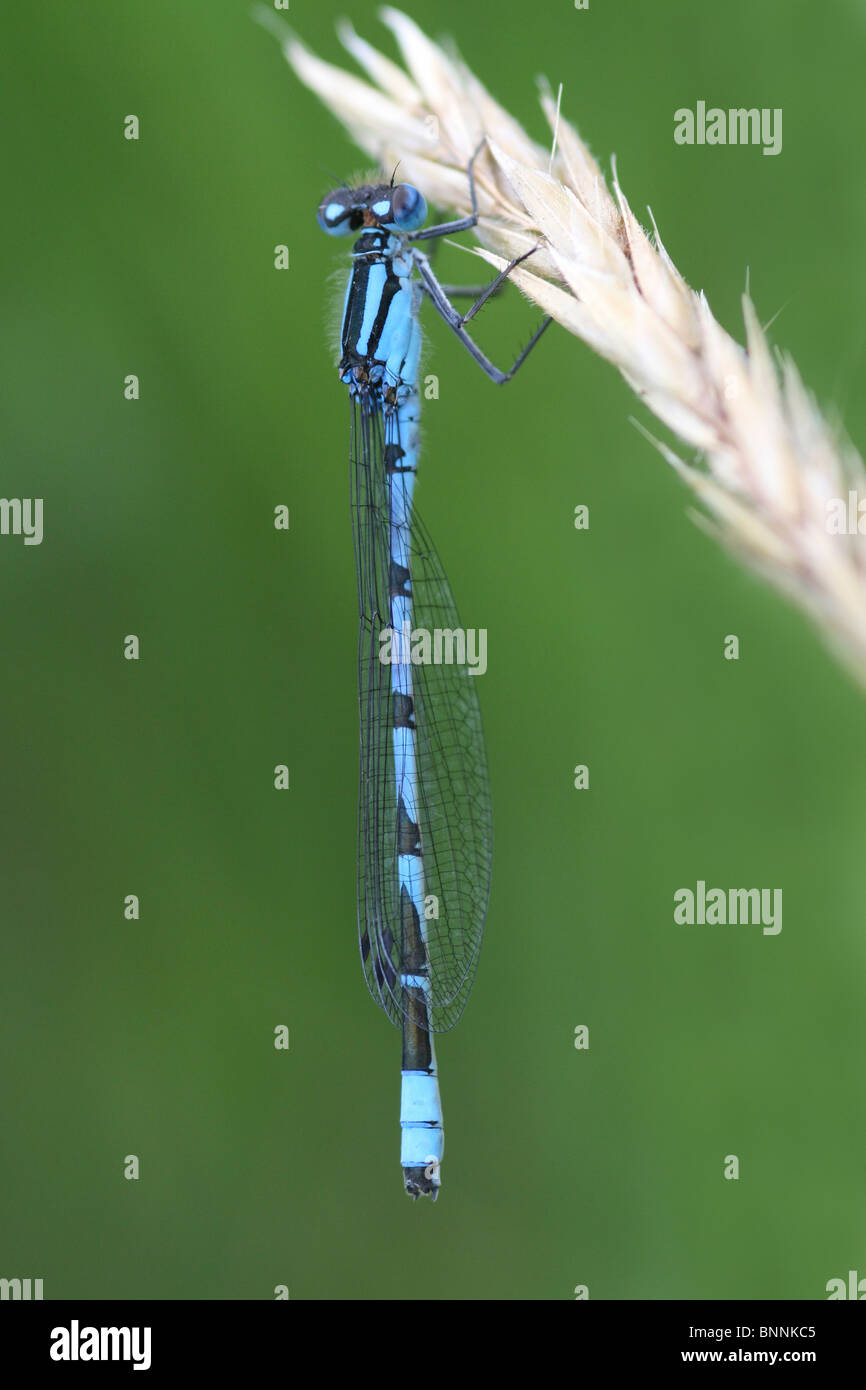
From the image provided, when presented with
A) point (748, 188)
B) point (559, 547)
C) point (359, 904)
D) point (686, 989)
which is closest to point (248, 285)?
point (559, 547)

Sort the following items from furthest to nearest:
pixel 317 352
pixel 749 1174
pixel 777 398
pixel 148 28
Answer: pixel 317 352, pixel 148 28, pixel 749 1174, pixel 777 398

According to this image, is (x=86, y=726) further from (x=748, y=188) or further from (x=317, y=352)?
(x=748, y=188)
